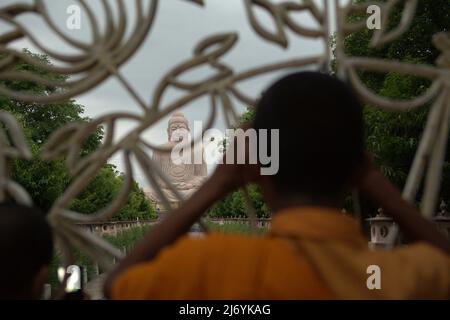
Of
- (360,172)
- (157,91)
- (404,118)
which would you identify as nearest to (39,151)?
(404,118)

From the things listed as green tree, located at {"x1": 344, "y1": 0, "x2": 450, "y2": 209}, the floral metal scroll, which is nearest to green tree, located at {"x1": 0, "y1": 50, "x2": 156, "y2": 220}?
green tree, located at {"x1": 344, "y1": 0, "x2": 450, "y2": 209}

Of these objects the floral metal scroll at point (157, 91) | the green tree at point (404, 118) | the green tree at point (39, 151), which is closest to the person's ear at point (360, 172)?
the floral metal scroll at point (157, 91)

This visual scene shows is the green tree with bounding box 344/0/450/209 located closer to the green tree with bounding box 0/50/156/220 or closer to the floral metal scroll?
the green tree with bounding box 0/50/156/220

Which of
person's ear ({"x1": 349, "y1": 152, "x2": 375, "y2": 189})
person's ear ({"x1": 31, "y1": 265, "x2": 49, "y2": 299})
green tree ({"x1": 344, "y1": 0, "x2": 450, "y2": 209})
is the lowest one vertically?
person's ear ({"x1": 31, "y1": 265, "x2": 49, "y2": 299})

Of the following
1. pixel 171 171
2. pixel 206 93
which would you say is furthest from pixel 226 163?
pixel 171 171

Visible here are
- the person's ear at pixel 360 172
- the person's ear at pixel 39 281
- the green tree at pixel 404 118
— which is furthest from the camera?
the green tree at pixel 404 118

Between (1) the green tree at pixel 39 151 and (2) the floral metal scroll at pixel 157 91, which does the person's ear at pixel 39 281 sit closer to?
(2) the floral metal scroll at pixel 157 91

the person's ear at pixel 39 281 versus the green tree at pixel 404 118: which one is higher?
the green tree at pixel 404 118

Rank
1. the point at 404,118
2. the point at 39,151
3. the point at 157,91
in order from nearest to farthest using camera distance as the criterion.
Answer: the point at 157,91
the point at 404,118
the point at 39,151

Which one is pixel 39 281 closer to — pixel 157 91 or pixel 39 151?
pixel 157 91

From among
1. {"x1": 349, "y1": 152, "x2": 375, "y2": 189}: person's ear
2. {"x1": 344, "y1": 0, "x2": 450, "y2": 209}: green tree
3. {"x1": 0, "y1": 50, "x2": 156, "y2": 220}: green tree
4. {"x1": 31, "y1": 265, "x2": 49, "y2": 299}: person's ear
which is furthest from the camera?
{"x1": 0, "y1": 50, "x2": 156, "y2": 220}: green tree

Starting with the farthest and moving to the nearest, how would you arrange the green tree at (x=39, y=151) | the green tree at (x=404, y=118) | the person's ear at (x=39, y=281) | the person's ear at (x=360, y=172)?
the green tree at (x=39, y=151)
the green tree at (x=404, y=118)
the person's ear at (x=39, y=281)
the person's ear at (x=360, y=172)

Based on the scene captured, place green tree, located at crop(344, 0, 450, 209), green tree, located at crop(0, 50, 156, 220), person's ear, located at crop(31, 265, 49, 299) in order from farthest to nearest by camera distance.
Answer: green tree, located at crop(0, 50, 156, 220) → green tree, located at crop(344, 0, 450, 209) → person's ear, located at crop(31, 265, 49, 299)

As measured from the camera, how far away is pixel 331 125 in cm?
106
